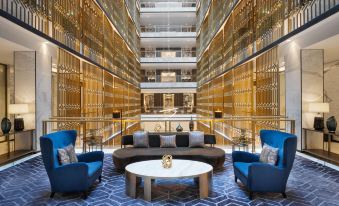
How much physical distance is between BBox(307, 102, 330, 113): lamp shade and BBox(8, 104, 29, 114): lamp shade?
8.01 m

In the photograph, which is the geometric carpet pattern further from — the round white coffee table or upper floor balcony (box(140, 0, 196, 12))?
upper floor balcony (box(140, 0, 196, 12))

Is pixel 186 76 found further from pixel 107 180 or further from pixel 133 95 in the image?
pixel 107 180

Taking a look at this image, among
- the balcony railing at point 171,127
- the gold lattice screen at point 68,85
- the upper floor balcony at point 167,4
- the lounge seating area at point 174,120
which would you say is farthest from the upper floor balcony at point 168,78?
the gold lattice screen at point 68,85

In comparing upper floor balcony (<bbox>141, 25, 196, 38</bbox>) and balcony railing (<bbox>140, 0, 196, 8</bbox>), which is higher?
balcony railing (<bbox>140, 0, 196, 8</bbox>)

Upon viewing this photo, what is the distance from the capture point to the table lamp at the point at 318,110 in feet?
24.6

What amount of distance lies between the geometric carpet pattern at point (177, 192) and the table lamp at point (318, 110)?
68.1 inches

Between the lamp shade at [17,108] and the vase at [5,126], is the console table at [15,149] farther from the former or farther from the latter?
the lamp shade at [17,108]

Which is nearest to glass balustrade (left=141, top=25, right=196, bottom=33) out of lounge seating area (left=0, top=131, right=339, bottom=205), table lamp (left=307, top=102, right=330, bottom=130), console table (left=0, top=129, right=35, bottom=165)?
console table (left=0, top=129, right=35, bottom=165)

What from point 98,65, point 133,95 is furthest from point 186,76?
point 98,65

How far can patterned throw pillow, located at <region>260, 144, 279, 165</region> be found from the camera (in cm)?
487

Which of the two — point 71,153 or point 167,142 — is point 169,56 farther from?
point 71,153

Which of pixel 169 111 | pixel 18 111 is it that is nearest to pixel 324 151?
pixel 18 111

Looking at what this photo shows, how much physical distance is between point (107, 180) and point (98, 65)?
27.7 ft

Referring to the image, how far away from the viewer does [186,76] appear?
3075 centimetres
